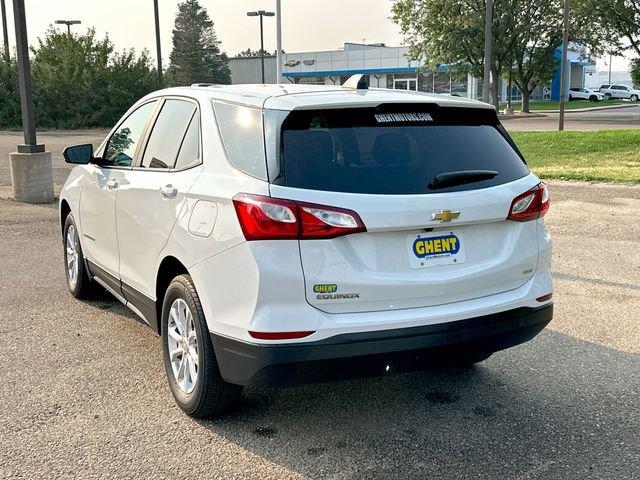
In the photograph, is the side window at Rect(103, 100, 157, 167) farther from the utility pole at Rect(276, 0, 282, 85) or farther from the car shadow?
the utility pole at Rect(276, 0, 282, 85)

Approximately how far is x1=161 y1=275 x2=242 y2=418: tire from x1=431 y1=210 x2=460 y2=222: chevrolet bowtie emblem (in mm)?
1275

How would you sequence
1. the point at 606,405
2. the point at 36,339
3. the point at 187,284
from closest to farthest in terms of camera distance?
the point at 187,284 < the point at 606,405 < the point at 36,339

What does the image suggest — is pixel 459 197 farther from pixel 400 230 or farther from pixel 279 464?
pixel 279 464

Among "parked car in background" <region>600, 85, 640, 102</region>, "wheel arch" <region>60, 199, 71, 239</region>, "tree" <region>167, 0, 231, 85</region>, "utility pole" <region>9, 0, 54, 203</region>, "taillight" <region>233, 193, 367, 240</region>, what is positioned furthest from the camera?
"tree" <region>167, 0, 231, 85</region>

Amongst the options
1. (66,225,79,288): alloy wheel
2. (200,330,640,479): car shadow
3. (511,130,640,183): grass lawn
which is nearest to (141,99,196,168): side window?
(200,330,640,479): car shadow

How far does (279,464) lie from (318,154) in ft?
4.93

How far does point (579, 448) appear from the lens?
349 cm

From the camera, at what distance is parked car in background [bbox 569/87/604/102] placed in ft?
224

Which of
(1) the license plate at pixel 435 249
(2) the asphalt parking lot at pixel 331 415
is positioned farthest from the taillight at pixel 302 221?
(2) the asphalt parking lot at pixel 331 415

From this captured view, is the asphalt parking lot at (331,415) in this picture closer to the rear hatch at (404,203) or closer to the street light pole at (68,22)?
the rear hatch at (404,203)

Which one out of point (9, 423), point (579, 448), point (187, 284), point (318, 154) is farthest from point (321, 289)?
point (9, 423)

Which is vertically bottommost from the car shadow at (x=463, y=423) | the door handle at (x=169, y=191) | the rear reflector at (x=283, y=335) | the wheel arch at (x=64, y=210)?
the car shadow at (x=463, y=423)

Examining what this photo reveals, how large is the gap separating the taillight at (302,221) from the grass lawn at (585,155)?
450 inches

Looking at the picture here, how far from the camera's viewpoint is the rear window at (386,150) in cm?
326
